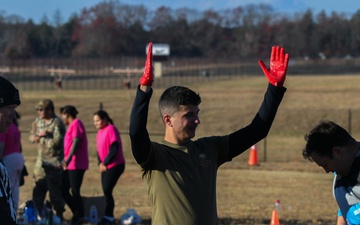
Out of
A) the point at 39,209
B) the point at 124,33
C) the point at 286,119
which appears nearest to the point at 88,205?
the point at 39,209

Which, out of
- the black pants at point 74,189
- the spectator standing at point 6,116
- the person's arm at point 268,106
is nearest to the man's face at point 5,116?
the spectator standing at point 6,116

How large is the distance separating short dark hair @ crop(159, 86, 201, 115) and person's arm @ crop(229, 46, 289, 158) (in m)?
0.47

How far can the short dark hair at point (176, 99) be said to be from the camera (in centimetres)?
409

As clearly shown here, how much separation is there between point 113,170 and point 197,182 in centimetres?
618

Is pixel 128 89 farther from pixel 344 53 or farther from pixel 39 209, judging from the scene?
pixel 344 53

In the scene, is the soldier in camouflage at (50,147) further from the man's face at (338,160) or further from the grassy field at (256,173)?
the man's face at (338,160)

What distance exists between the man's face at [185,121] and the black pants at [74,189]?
625cm

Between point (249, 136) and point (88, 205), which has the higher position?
point (249, 136)

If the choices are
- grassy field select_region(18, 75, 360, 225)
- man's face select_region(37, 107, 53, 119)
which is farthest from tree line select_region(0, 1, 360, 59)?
man's face select_region(37, 107, 53, 119)

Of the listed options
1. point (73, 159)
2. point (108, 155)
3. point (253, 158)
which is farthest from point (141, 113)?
point (253, 158)

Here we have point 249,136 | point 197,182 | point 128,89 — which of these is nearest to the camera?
point 197,182

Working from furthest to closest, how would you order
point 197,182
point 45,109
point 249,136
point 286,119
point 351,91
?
1. point 351,91
2. point 286,119
3. point 45,109
4. point 249,136
5. point 197,182

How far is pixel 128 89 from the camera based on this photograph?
54.6 m

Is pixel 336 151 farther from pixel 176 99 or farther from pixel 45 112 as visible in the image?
pixel 45 112
